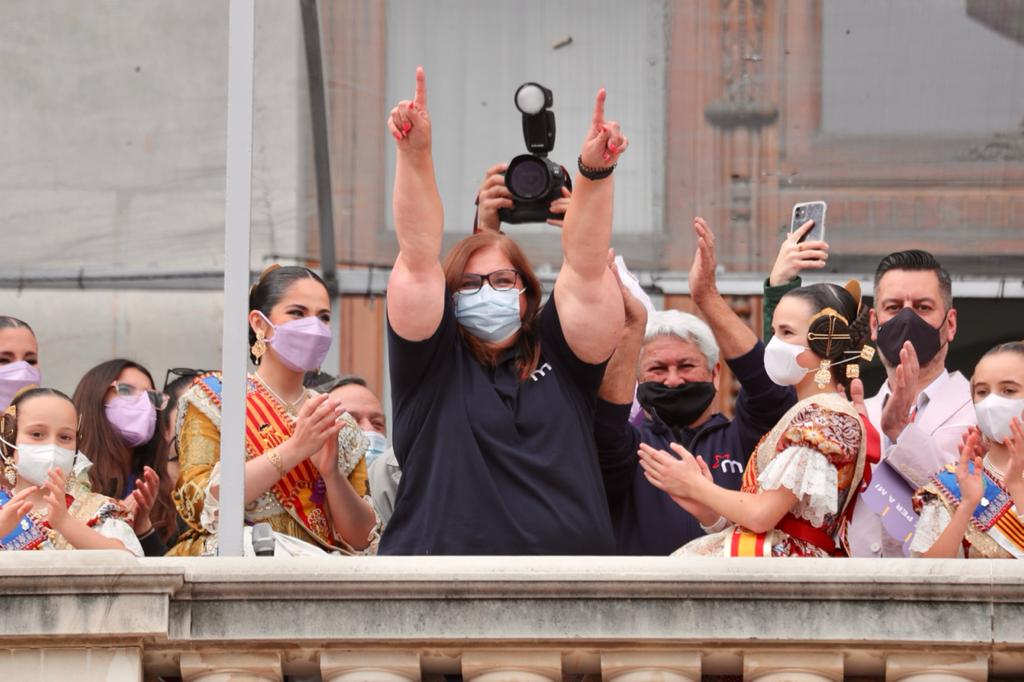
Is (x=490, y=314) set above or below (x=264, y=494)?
above

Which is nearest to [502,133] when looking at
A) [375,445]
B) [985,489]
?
[375,445]

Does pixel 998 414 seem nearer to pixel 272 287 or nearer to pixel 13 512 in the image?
pixel 272 287

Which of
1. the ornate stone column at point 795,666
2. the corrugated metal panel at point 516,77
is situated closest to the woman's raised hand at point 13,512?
the ornate stone column at point 795,666

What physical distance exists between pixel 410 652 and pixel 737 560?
858 mm

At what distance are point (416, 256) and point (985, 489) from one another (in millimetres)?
1748

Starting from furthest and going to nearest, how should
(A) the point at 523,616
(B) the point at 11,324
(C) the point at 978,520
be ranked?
(B) the point at 11,324 → (C) the point at 978,520 → (A) the point at 523,616

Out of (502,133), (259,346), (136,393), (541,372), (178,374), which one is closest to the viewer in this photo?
(541,372)

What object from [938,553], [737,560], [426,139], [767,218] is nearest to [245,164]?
[426,139]

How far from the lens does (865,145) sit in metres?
9.05

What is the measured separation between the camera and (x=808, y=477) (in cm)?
576

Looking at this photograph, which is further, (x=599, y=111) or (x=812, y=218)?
(x=812, y=218)

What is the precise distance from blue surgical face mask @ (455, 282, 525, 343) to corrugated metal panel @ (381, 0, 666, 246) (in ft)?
9.89

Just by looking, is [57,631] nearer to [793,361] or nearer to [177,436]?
[177,436]

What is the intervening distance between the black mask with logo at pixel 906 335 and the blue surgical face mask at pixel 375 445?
1.89 m
